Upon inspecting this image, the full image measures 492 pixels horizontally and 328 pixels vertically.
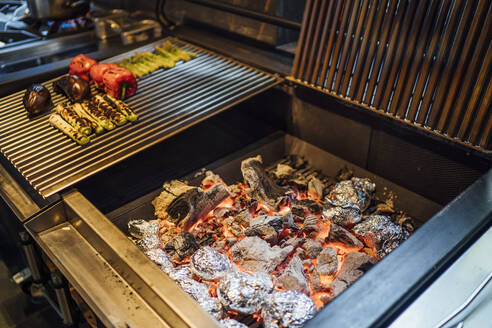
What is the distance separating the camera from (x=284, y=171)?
8.52 ft

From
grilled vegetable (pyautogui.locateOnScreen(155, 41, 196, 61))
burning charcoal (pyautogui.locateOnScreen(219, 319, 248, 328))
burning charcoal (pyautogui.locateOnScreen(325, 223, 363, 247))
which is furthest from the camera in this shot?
grilled vegetable (pyautogui.locateOnScreen(155, 41, 196, 61))

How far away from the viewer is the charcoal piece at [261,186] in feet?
7.73

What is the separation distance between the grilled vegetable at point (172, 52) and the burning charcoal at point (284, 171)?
1074mm

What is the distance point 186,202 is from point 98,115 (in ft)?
2.31

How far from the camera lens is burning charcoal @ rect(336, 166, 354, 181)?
255 cm

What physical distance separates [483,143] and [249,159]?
1231 mm

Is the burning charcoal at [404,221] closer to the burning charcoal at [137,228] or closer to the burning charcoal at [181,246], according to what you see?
the burning charcoal at [181,246]

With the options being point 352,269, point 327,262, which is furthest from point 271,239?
point 352,269

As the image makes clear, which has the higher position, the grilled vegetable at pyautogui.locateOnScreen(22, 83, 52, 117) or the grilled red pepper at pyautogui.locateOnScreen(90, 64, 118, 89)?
the grilled red pepper at pyautogui.locateOnScreen(90, 64, 118, 89)

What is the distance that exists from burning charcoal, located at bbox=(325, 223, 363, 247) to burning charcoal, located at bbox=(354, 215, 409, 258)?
0.05 metres

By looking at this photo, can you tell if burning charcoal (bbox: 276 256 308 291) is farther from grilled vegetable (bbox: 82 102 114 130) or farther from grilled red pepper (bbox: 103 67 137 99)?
grilled red pepper (bbox: 103 67 137 99)

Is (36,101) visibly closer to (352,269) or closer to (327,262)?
(327,262)

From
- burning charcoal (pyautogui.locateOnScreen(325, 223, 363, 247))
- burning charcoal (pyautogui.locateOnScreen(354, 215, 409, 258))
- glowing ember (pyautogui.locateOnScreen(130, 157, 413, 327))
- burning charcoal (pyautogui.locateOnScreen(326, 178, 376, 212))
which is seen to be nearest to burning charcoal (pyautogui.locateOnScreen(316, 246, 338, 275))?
glowing ember (pyautogui.locateOnScreen(130, 157, 413, 327))

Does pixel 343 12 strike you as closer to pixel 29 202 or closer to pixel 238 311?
pixel 238 311
